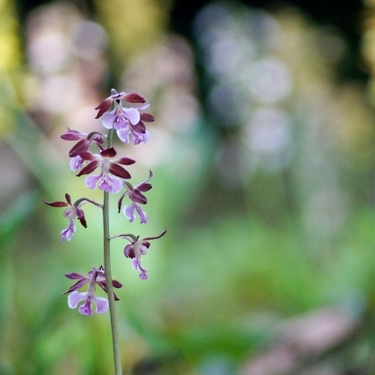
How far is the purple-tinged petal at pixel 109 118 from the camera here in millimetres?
538

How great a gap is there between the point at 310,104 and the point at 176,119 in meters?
0.56

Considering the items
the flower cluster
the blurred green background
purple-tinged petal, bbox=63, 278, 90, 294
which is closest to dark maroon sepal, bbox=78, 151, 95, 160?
the flower cluster

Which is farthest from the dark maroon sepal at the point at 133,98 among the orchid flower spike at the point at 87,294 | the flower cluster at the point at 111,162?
Result: the orchid flower spike at the point at 87,294

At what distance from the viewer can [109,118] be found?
54 centimetres

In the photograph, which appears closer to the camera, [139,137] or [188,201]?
[139,137]

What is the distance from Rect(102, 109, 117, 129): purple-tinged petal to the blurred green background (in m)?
0.60

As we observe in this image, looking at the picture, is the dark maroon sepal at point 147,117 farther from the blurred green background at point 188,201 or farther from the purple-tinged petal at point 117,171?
the blurred green background at point 188,201

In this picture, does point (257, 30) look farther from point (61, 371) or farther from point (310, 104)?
point (61, 371)

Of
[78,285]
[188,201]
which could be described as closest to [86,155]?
[78,285]

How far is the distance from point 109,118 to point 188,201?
7.31ft

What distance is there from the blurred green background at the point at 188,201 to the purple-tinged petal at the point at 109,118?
1.97 ft

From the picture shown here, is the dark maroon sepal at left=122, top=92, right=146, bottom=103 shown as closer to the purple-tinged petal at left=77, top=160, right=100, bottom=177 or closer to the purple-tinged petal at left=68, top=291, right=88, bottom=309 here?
the purple-tinged petal at left=77, top=160, right=100, bottom=177

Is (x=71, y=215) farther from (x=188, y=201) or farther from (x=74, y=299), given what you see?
(x=188, y=201)

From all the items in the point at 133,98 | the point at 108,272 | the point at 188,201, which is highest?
the point at 188,201
